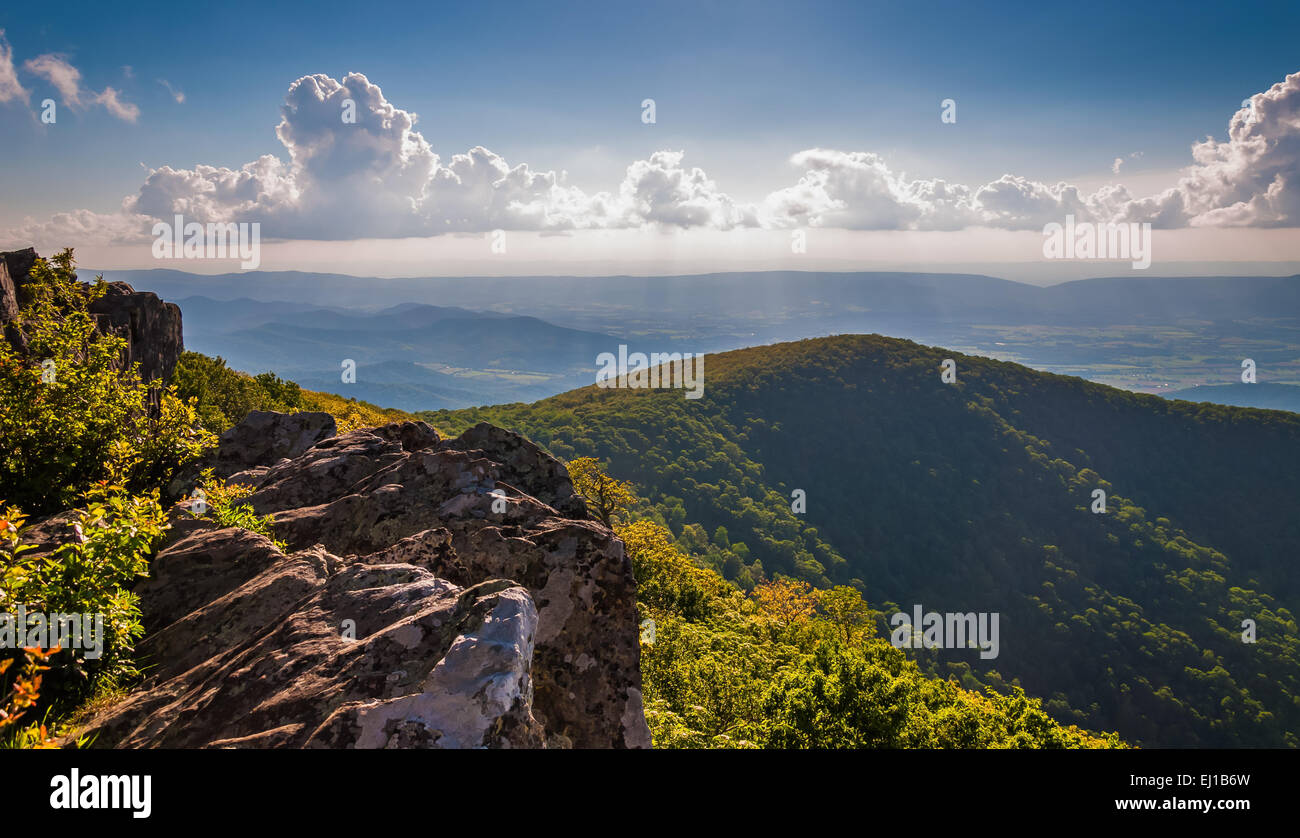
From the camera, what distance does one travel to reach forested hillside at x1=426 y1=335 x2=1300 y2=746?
4862 inches

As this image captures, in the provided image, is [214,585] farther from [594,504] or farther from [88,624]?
[594,504]

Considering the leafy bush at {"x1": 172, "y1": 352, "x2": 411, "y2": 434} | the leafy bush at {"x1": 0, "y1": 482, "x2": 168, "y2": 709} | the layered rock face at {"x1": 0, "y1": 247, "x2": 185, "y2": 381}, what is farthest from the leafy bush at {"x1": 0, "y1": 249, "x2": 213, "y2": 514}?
the leafy bush at {"x1": 172, "y1": 352, "x2": 411, "y2": 434}

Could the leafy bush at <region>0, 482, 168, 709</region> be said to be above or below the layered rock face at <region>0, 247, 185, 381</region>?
below

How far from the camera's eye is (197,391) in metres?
42.2

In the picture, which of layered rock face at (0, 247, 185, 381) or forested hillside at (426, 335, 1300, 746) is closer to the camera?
layered rock face at (0, 247, 185, 381)

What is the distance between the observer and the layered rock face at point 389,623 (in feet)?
18.7

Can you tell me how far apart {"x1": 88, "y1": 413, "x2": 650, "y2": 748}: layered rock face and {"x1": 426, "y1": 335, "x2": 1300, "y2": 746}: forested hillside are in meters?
125

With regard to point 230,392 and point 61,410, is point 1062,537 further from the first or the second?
point 61,410

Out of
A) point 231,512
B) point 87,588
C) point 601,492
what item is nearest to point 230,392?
point 601,492

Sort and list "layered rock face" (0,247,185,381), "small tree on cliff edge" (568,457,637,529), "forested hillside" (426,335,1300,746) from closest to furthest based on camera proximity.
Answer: "layered rock face" (0,247,185,381) < "small tree on cliff edge" (568,457,637,529) < "forested hillside" (426,335,1300,746)

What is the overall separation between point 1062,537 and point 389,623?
7768 inches

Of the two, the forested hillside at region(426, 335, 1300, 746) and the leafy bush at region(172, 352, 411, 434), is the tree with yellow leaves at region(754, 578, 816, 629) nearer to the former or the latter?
→ the leafy bush at region(172, 352, 411, 434)

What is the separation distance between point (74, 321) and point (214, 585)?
765 centimetres

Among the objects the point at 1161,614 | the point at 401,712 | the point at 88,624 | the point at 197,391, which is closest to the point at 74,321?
the point at 88,624
